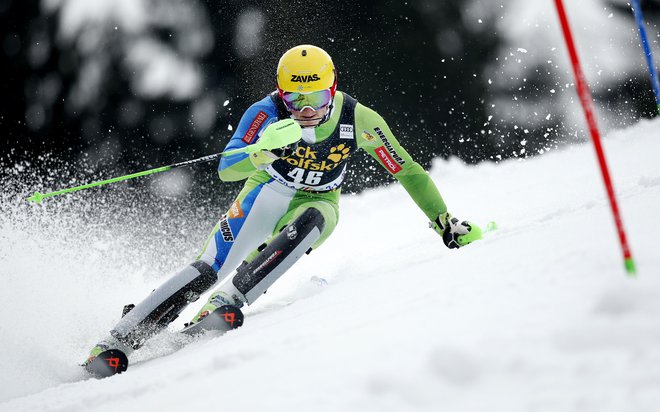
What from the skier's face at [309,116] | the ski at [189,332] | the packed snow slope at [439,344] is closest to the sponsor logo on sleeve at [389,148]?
the skier's face at [309,116]

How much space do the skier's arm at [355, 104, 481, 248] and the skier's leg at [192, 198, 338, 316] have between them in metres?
0.63

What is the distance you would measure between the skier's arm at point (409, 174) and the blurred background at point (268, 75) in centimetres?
335

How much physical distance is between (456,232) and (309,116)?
3.62 feet

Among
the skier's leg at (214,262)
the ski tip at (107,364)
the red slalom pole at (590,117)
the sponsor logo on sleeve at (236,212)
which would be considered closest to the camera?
the red slalom pole at (590,117)

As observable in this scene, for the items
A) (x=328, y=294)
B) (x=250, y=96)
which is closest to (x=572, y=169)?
(x=250, y=96)

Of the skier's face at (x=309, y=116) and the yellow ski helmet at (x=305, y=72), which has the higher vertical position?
the yellow ski helmet at (x=305, y=72)

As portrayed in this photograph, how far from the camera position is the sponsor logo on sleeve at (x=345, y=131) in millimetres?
3664

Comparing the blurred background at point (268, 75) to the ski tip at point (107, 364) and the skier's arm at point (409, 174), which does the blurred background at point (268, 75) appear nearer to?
the skier's arm at point (409, 174)

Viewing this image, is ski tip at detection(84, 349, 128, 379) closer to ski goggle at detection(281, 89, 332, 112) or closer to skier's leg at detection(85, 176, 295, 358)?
skier's leg at detection(85, 176, 295, 358)

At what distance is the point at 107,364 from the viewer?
9.25ft

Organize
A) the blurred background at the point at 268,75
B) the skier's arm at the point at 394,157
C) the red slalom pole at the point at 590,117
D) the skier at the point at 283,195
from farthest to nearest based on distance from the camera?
the blurred background at the point at 268,75
the skier's arm at the point at 394,157
the skier at the point at 283,195
the red slalom pole at the point at 590,117

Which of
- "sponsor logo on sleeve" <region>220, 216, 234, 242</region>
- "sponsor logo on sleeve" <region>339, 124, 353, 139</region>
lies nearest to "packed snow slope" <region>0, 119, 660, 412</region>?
"sponsor logo on sleeve" <region>220, 216, 234, 242</region>

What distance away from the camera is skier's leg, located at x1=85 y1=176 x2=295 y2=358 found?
10.1 feet

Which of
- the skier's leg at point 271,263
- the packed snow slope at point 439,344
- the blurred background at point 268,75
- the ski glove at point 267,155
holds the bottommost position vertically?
the packed snow slope at point 439,344
